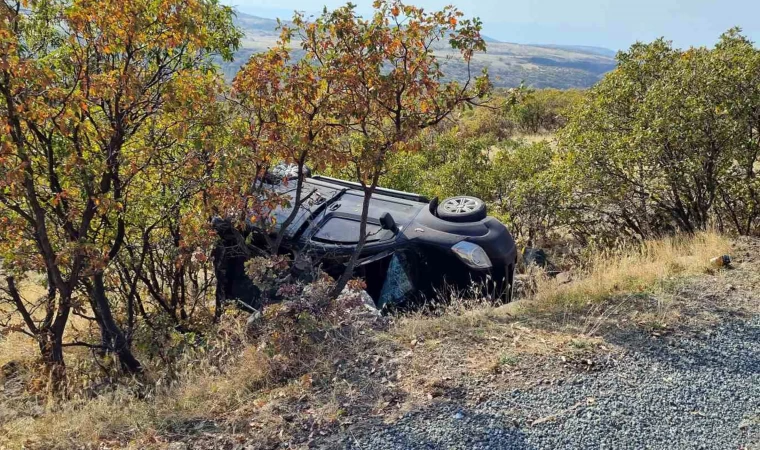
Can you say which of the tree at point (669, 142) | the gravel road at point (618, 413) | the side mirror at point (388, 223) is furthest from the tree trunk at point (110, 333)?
the tree at point (669, 142)

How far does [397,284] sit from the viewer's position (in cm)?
570

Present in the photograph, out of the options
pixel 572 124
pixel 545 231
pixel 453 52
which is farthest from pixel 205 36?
pixel 545 231

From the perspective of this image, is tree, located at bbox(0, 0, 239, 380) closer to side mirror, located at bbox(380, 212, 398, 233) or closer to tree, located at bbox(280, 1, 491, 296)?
tree, located at bbox(280, 1, 491, 296)

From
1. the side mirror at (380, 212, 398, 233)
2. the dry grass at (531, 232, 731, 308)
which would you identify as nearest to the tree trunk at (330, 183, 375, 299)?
the side mirror at (380, 212, 398, 233)

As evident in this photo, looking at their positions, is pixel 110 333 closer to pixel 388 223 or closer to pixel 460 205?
pixel 388 223

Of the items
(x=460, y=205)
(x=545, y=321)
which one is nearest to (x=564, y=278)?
(x=460, y=205)

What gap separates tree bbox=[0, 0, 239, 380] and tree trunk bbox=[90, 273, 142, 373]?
0.03 feet

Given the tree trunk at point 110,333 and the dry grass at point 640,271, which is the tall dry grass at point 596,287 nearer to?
the dry grass at point 640,271

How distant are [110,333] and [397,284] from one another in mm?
2695

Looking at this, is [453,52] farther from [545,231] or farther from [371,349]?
[545,231]

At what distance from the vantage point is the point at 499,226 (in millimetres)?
5781

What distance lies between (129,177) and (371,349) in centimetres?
248

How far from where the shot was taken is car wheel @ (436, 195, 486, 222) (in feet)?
19.0

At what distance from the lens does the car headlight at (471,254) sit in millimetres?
5445
